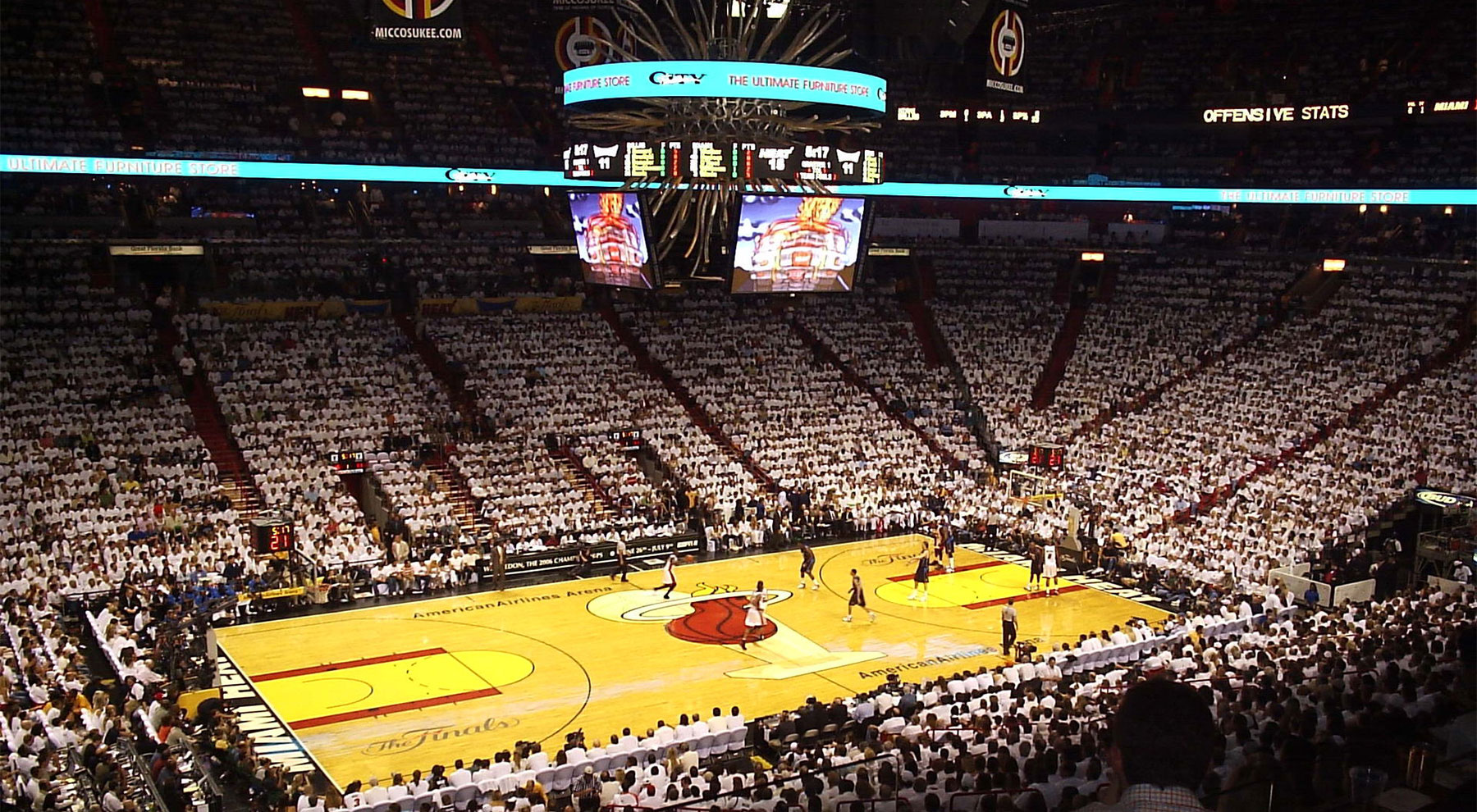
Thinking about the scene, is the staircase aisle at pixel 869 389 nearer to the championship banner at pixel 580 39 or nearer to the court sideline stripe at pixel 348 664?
the championship banner at pixel 580 39

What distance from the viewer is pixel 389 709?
1969 centimetres

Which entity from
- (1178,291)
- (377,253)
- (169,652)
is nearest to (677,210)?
(169,652)

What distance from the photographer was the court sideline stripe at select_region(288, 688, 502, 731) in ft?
62.5

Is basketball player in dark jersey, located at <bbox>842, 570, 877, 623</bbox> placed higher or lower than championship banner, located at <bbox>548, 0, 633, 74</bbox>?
lower

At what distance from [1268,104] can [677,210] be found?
23874 millimetres

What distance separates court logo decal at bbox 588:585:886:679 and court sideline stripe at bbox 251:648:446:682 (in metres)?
3.61

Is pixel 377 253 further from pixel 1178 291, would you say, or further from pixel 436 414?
pixel 1178 291

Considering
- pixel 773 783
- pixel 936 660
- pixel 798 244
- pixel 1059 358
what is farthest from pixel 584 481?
pixel 773 783

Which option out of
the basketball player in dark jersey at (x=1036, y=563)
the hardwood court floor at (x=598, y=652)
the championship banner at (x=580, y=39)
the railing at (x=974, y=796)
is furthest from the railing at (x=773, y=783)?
the championship banner at (x=580, y=39)

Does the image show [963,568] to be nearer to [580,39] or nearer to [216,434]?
[580,39]

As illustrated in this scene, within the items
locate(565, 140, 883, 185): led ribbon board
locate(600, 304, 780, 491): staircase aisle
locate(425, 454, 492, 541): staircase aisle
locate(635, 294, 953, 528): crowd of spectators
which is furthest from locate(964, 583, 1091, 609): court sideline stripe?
locate(425, 454, 492, 541): staircase aisle

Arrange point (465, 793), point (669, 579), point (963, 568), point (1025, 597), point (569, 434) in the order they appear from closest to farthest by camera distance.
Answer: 1. point (465, 793)
2. point (669, 579)
3. point (1025, 597)
4. point (963, 568)
5. point (569, 434)

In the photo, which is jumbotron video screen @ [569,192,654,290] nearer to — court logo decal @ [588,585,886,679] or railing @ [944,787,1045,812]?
court logo decal @ [588,585,886,679]

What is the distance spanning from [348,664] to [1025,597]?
515 inches
